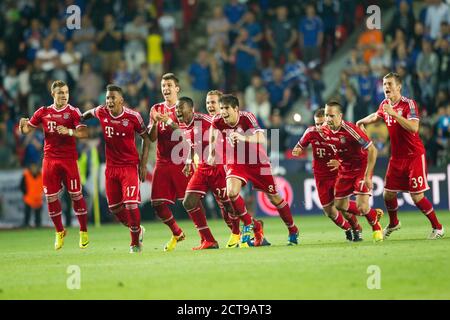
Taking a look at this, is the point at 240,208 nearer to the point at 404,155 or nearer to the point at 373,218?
the point at 373,218

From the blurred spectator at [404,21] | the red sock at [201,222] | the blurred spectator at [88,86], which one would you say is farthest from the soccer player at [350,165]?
the blurred spectator at [88,86]

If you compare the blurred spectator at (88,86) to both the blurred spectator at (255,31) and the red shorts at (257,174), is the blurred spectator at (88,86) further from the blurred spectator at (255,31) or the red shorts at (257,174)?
the red shorts at (257,174)

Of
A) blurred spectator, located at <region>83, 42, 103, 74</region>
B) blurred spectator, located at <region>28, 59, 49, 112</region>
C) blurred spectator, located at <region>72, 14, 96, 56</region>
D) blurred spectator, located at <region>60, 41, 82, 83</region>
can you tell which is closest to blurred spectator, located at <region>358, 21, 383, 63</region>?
blurred spectator, located at <region>83, 42, 103, 74</region>

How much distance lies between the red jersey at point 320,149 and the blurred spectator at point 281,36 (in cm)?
1146

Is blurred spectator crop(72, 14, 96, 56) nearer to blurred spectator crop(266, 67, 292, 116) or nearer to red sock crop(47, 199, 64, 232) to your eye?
blurred spectator crop(266, 67, 292, 116)

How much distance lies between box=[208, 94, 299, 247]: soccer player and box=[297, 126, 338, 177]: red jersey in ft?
2.50

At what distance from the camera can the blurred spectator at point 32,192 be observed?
80.7ft

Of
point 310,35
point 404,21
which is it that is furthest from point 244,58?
point 404,21

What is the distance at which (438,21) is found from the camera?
85.3ft

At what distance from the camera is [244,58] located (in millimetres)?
27766

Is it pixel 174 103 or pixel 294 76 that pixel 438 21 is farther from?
pixel 174 103

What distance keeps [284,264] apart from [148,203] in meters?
12.1

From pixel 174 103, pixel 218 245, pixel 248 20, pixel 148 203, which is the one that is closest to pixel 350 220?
pixel 218 245

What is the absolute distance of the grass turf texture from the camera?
10.9 meters
